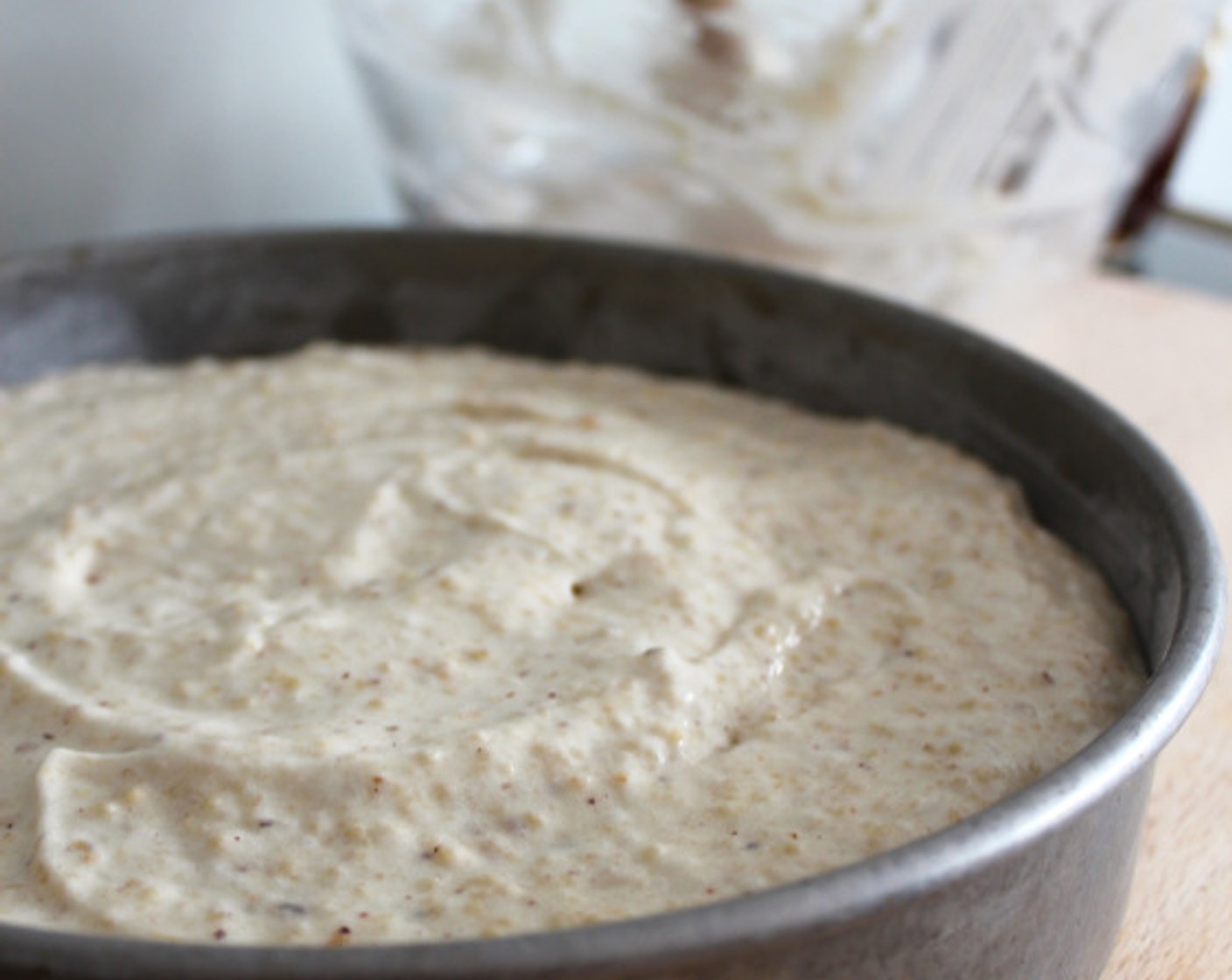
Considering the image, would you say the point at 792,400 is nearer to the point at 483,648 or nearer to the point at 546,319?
the point at 546,319

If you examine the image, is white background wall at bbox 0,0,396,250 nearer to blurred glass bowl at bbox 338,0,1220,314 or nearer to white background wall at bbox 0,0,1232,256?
white background wall at bbox 0,0,1232,256

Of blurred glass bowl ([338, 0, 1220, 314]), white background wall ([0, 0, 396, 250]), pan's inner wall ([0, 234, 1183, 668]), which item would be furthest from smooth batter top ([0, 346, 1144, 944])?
white background wall ([0, 0, 396, 250])

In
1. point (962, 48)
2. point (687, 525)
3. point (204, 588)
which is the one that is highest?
point (962, 48)

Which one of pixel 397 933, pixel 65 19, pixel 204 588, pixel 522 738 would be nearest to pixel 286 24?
pixel 65 19

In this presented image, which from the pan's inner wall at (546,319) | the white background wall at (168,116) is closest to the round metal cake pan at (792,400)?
the pan's inner wall at (546,319)

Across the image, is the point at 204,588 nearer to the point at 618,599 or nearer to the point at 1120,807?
the point at 618,599

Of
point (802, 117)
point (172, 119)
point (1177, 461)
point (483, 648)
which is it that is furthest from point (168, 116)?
point (1177, 461)
